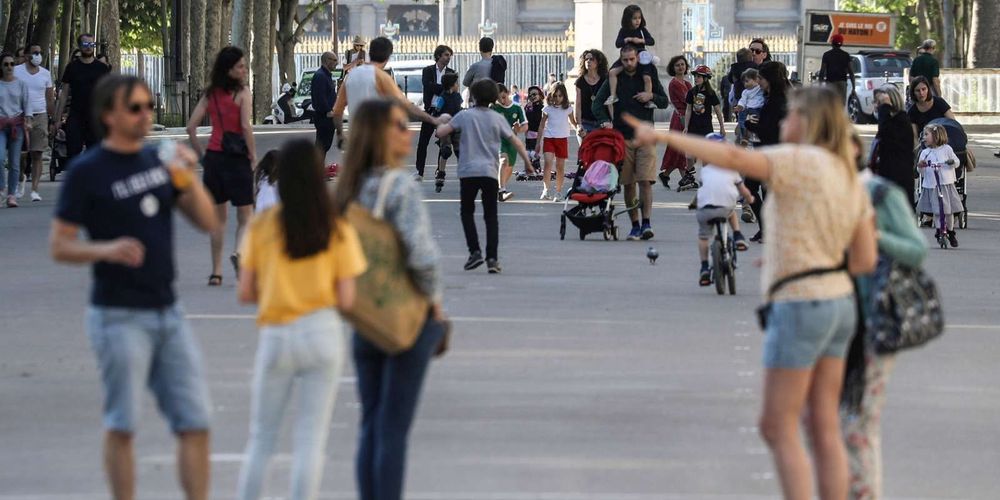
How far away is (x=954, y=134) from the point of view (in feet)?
70.2

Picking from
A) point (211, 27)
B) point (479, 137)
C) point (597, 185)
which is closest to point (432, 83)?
point (597, 185)

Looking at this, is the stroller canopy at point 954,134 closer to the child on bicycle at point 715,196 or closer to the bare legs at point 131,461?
the child on bicycle at point 715,196

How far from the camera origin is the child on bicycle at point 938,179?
1952cm

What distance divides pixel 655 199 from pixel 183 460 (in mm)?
18600

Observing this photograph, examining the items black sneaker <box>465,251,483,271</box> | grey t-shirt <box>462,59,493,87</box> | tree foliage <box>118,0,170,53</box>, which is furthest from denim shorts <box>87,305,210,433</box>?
tree foliage <box>118,0,170,53</box>

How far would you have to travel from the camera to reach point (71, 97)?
24.9 m

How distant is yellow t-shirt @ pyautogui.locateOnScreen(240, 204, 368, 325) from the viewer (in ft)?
22.4

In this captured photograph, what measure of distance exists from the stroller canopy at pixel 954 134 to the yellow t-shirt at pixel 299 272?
14925mm

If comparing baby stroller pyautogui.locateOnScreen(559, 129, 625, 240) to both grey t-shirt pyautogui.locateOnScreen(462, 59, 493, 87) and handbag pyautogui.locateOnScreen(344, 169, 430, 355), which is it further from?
handbag pyautogui.locateOnScreen(344, 169, 430, 355)

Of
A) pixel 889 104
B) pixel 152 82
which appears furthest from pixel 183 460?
pixel 152 82

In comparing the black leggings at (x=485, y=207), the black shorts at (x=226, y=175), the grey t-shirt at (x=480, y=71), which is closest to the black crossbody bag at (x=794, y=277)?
the black shorts at (x=226, y=175)

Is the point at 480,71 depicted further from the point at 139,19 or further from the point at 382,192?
the point at 139,19

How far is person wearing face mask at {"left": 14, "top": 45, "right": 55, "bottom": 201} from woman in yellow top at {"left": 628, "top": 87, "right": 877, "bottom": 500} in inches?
698

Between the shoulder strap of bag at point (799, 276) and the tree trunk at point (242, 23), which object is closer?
the shoulder strap of bag at point (799, 276)
